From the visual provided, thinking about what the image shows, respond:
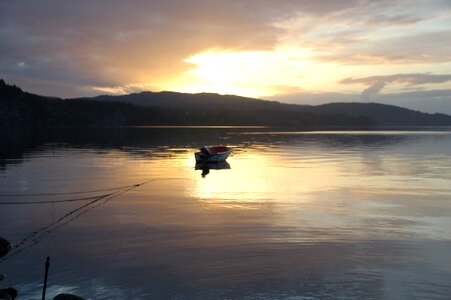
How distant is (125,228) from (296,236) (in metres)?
9.05

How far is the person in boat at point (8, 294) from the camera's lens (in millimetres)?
13467

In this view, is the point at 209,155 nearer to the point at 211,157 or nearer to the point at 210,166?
the point at 211,157

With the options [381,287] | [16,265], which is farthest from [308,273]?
[16,265]

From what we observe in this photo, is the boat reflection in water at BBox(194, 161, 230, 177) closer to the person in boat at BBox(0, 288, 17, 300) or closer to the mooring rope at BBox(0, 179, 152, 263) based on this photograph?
the mooring rope at BBox(0, 179, 152, 263)

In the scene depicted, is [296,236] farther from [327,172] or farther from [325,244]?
[327,172]

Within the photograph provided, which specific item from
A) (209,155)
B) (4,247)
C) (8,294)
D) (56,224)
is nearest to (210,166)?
(209,155)

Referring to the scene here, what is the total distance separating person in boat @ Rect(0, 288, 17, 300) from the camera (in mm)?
13467

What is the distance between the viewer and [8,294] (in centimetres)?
1383

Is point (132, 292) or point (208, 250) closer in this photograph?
point (132, 292)

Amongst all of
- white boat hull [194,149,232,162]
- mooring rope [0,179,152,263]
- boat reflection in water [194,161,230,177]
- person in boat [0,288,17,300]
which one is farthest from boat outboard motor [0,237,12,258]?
white boat hull [194,149,232,162]

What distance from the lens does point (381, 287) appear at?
1531cm

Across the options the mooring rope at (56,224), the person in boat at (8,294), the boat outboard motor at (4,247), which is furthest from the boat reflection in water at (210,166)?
the person in boat at (8,294)

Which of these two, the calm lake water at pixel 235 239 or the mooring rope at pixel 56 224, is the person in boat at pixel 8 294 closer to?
the calm lake water at pixel 235 239

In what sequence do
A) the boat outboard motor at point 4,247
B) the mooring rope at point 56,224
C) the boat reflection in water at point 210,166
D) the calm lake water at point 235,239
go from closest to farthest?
the calm lake water at point 235,239, the boat outboard motor at point 4,247, the mooring rope at point 56,224, the boat reflection in water at point 210,166
